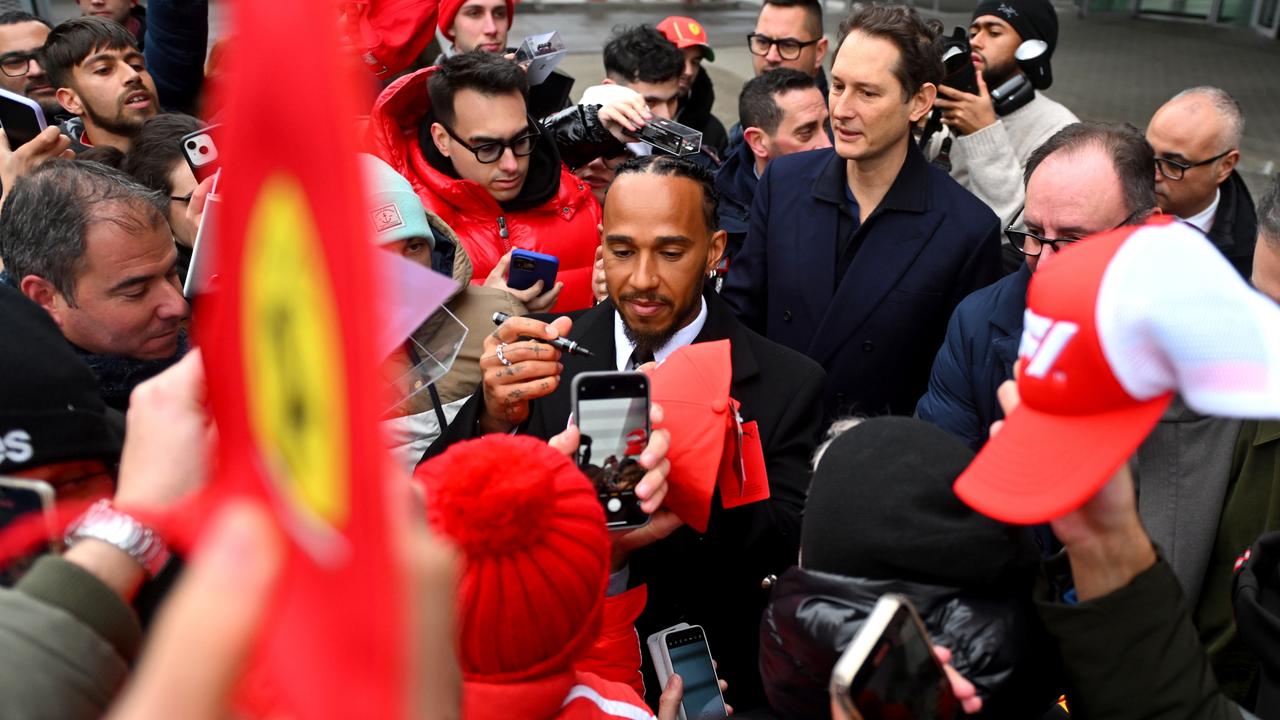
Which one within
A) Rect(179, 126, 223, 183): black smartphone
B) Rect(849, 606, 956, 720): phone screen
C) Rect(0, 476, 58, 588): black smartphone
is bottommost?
Rect(179, 126, 223, 183): black smartphone

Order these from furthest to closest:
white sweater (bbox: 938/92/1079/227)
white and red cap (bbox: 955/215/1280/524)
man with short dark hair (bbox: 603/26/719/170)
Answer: man with short dark hair (bbox: 603/26/719/170) → white sweater (bbox: 938/92/1079/227) → white and red cap (bbox: 955/215/1280/524)

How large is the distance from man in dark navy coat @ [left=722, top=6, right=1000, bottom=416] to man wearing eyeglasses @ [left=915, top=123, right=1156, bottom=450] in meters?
0.45

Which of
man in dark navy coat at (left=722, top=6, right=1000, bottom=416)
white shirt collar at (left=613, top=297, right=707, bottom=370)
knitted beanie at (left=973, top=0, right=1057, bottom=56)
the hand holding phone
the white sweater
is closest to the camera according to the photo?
the hand holding phone

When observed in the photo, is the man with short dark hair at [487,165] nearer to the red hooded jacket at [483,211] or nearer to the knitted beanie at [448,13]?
the red hooded jacket at [483,211]

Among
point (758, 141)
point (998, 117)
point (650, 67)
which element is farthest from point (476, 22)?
point (998, 117)

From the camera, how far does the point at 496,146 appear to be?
3.37 m

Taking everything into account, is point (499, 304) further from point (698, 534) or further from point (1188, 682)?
point (1188, 682)

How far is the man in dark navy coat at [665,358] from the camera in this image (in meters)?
2.16

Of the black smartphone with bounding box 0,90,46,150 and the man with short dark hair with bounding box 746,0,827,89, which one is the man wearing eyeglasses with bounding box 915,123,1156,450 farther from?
the black smartphone with bounding box 0,90,46,150

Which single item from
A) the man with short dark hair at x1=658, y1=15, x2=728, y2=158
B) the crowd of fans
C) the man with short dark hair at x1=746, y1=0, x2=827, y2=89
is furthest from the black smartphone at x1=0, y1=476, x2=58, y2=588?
the man with short dark hair at x1=658, y1=15, x2=728, y2=158

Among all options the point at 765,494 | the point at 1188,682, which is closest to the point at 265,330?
the point at 1188,682

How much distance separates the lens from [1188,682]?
1240 mm

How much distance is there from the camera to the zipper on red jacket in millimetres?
3488

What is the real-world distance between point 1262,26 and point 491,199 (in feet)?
49.8
